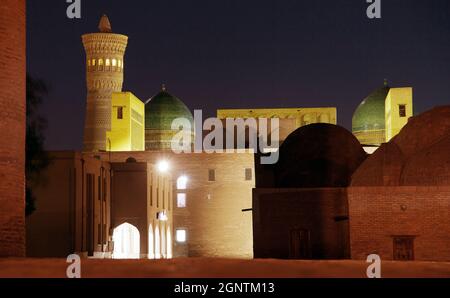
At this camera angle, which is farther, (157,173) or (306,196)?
(157,173)

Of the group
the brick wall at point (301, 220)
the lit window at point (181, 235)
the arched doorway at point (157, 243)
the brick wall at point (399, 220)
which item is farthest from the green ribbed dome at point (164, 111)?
the brick wall at point (399, 220)

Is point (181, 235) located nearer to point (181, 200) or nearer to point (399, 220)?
point (181, 200)

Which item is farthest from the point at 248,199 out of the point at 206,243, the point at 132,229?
the point at 132,229

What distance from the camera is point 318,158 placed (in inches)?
991

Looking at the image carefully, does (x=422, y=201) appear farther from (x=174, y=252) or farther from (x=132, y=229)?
(x=174, y=252)

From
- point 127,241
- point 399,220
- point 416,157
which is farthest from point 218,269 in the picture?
point 127,241

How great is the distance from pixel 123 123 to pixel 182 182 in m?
5.82

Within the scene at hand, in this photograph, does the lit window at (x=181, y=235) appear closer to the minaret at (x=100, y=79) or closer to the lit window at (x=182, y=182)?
the lit window at (x=182, y=182)

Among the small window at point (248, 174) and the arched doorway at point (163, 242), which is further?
the small window at point (248, 174)

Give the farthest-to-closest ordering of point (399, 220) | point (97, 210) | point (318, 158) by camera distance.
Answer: point (97, 210) → point (318, 158) → point (399, 220)

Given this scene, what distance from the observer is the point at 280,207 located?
2255 cm

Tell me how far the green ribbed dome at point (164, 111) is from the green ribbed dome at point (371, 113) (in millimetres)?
11243

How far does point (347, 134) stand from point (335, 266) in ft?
58.2

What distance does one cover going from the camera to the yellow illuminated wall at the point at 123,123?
50.3m
